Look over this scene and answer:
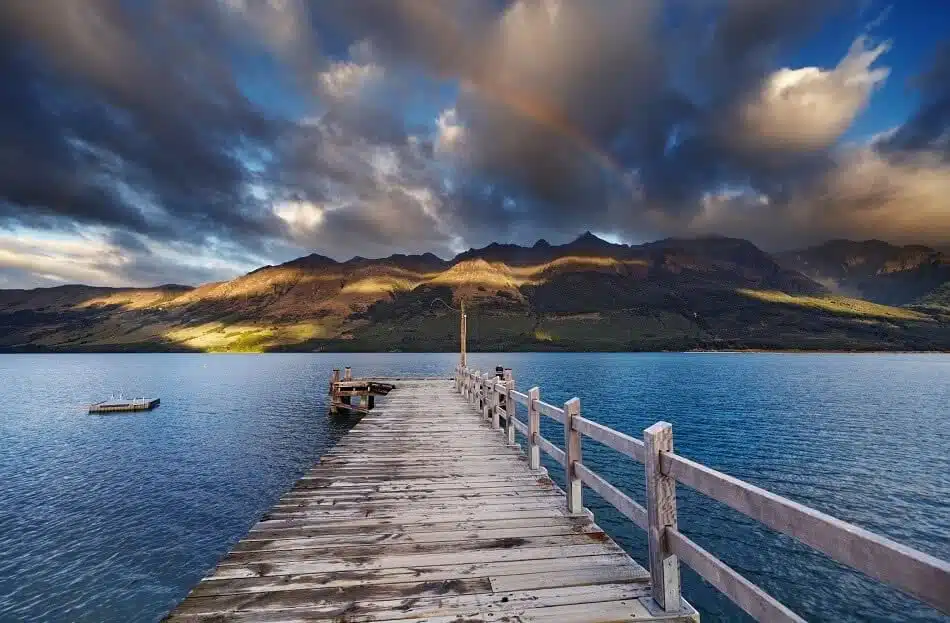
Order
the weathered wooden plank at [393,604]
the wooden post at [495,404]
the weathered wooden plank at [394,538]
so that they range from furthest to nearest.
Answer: the wooden post at [495,404] → the weathered wooden plank at [394,538] → the weathered wooden plank at [393,604]

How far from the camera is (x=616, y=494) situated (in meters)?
5.76

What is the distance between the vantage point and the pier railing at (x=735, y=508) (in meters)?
2.20

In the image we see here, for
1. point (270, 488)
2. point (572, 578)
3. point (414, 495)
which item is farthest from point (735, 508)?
point (270, 488)

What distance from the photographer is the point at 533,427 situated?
9180 mm

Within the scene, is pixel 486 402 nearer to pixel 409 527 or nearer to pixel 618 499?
pixel 409 527

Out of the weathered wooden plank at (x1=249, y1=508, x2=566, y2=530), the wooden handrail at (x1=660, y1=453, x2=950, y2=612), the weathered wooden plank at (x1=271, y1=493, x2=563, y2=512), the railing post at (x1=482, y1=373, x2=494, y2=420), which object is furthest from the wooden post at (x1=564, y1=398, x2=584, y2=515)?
the railing post at (x1=482, y1=373, x2=494, y2=420)

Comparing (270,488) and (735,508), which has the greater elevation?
(735,508)

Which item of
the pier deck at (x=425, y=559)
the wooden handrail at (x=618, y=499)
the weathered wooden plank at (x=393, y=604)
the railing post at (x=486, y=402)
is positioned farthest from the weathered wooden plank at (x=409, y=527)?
the railing post at (x=486, y=402)

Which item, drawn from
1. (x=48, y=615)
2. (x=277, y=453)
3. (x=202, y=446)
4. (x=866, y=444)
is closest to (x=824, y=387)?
(x=866, y=444)

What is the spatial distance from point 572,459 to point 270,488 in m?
17.4

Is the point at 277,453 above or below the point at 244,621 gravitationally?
below

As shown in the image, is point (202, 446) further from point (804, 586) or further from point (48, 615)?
point (804, 586)

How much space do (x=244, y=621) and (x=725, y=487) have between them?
4485 millimetres

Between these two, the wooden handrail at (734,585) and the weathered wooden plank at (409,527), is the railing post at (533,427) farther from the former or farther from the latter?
the wooden handrail at (734,585)
